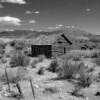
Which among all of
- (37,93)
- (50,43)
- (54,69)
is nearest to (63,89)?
(37,93)

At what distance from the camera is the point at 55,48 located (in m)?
25.5

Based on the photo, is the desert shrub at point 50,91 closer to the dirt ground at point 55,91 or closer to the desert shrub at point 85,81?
the dirt ground at point 55,91

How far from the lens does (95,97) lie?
26.2ft

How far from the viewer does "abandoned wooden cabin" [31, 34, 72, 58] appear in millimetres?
25234

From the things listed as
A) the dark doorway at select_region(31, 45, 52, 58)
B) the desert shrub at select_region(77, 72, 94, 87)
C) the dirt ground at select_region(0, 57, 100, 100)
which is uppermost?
the dark doorway at select_region(31, 45, 52, 58)

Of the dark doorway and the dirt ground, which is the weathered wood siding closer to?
the dark doorway

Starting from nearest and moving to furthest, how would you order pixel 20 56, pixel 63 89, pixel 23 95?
pixel 23 95 → pixel 63 89 → pixel 20 56

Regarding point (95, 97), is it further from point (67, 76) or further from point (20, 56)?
point (20, 56)

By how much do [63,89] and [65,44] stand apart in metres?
18.2

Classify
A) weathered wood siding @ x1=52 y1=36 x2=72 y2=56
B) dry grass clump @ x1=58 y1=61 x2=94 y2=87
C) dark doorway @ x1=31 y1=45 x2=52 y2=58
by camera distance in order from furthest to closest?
weathered wood siding @ x1=52 y1=36 x2=72 y2=56 → dark doorway @ x1=31 y1=45 x2=52 y2=58 → dry grass clump @ x1=58 y1=61 x2=94 y2=87

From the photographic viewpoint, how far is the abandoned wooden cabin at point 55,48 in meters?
25.2

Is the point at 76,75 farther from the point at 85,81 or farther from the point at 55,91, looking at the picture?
the point at 55,91

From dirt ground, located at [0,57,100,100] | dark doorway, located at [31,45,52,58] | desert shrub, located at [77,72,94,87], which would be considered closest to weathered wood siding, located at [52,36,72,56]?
dark doorway, located at [31,45,52,58]

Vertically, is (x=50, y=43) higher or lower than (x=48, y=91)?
higher
